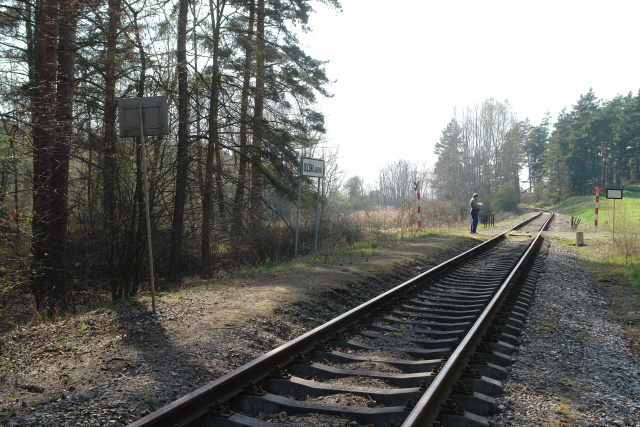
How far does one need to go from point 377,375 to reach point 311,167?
368 inches

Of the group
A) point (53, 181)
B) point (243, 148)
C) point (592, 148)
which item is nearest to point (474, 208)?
point (243, 148)

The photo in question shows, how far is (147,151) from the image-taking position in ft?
38.4

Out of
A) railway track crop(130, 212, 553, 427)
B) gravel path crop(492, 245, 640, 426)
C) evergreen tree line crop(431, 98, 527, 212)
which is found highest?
evergreen tree line crop(431, 98, 527, 212)

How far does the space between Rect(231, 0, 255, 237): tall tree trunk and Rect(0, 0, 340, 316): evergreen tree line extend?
4cm

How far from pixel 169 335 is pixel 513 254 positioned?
11309 millimetres

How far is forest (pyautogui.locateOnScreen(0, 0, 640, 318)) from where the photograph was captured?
8398mm

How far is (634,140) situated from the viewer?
74875 mm

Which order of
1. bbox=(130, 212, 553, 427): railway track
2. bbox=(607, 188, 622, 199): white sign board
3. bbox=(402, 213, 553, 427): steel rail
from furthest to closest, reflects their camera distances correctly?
bbox=(607, 188, 622, 199): white sign board
bbox=(130, 212, 553, 427): railway track
bbox=(402, 213, 553, 427): steel rail

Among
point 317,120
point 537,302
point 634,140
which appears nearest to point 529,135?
point 634,140

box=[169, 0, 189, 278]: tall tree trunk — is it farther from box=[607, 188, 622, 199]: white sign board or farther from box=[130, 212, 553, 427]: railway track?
Result: box=[607, 188, 622, 199]: white sign board

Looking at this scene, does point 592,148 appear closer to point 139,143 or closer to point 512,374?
point 139,143

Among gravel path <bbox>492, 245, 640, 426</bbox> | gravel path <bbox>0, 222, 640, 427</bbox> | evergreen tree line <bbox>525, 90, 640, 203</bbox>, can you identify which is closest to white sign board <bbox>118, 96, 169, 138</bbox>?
gravel path <bbox>0, 222, 640, 427</bbox>

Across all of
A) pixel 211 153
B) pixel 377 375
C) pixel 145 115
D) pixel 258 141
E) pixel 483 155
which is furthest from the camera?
pixel 483 155

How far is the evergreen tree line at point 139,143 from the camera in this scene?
855 centimetres
